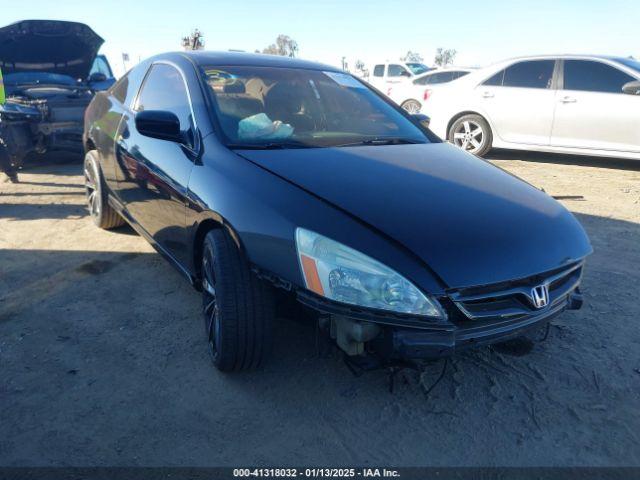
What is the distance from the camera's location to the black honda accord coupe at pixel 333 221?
198cm

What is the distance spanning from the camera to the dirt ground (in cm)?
212

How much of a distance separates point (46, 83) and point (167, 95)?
557 centimetres

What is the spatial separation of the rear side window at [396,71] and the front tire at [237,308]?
16340mm

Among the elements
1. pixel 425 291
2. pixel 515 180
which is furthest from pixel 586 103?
pixel 425 291

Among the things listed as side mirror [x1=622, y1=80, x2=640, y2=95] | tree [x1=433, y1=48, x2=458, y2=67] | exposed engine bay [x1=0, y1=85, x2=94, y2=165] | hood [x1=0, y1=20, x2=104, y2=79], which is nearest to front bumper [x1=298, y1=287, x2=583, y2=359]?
exposed engine bay [x1=0, y1=85, x2=94, y2=165]

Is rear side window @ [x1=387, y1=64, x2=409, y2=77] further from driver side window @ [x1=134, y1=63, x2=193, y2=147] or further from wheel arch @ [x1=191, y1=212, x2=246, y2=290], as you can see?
wheel arch @ [x1=191, y1=212, x2=246, y2=290]

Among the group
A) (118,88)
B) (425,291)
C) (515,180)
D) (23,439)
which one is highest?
(118,88)

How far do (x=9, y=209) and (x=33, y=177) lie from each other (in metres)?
1.62

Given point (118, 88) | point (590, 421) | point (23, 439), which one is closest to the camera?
point (23, 439)

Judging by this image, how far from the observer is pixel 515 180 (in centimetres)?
286

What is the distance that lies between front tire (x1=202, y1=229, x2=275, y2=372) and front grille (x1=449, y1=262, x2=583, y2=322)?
2.78 ft

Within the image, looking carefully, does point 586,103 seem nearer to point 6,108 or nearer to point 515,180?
point 515,180

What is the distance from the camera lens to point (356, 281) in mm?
1971

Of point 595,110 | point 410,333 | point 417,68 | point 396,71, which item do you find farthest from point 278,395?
point 417,68
